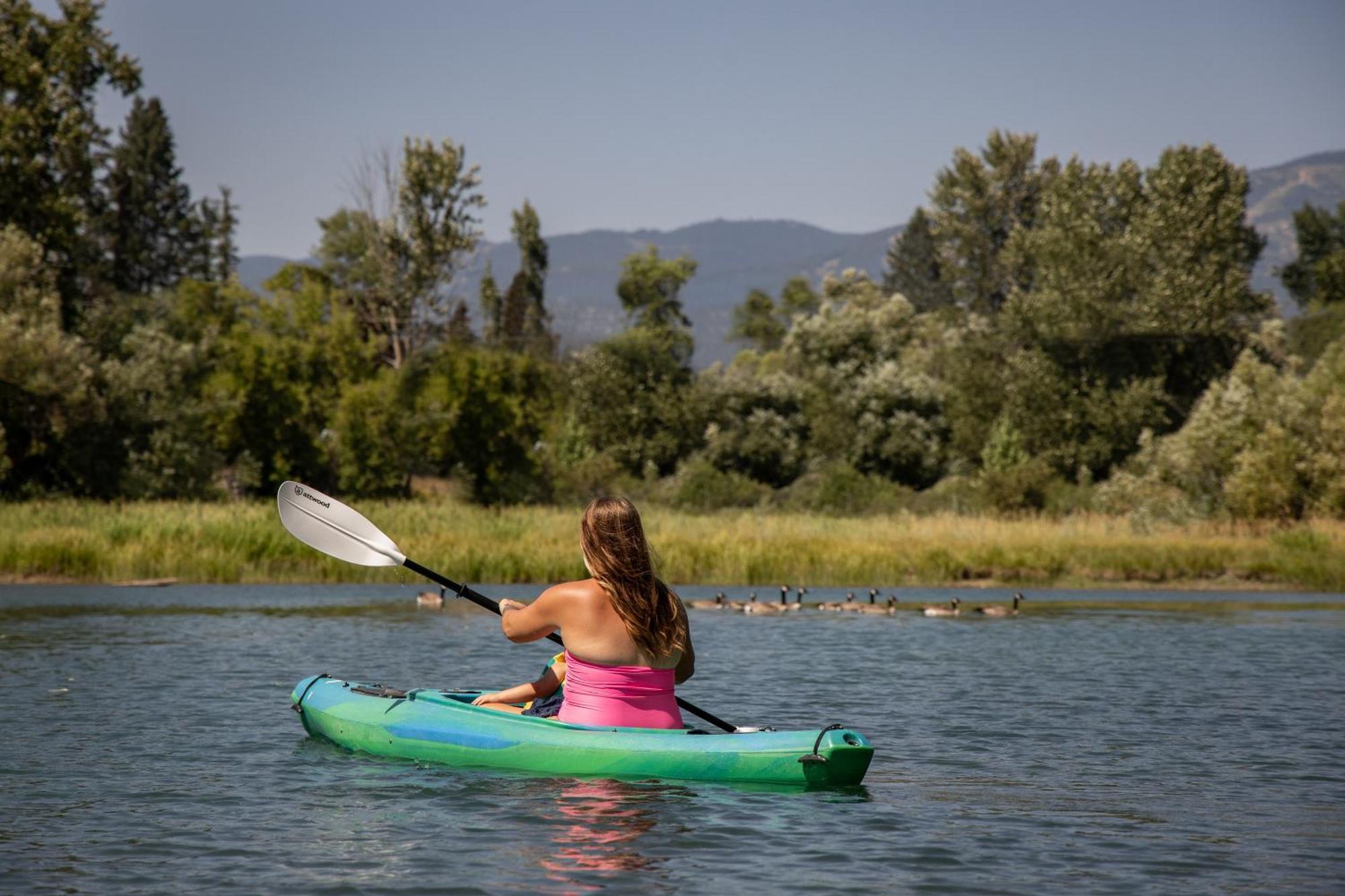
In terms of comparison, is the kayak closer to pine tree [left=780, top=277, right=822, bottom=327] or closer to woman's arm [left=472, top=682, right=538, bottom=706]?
woman's arm [left=472, top=682, right=538, bottom=706]

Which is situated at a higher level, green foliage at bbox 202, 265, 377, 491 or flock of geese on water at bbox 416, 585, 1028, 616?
green foliage at bbox 202, 265, 377, 491

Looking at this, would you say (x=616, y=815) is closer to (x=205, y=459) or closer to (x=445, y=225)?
(x=205, y=459)

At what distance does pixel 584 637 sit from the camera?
886 cm

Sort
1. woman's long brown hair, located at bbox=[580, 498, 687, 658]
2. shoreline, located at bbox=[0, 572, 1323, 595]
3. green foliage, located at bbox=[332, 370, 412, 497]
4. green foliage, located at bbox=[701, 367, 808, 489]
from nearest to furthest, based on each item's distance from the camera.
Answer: woman's long brown hair, located at bbox=[580, 498, 687, 658] → shoreline, located at bbox=[0, 572, 1323, 595] → green foliage, located at bbox=[332, 370, 412, 497] → green foliage, located at bbox=[701, 367, 808, 489]

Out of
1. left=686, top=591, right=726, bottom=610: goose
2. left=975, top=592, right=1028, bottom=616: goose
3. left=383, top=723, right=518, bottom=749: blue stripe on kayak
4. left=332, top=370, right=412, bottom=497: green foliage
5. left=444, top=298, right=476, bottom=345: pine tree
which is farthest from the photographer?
left=444, top=298, right=476, bottom=345: pine tree

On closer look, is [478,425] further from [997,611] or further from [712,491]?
[997,611]

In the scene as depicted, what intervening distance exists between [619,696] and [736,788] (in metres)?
0.85

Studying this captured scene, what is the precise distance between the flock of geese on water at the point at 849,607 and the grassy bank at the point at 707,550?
3.21 m

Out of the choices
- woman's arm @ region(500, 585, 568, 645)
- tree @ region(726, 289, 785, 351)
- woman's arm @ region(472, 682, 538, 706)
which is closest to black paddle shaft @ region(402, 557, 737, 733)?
woman's arm @ region(472, 682, 538, 706)

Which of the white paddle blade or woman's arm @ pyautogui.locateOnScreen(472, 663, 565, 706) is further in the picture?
the white paddle blade

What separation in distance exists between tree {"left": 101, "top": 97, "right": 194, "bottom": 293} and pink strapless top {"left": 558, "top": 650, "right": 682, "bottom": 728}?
63.5 m

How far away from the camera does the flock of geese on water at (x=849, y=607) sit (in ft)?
74.2

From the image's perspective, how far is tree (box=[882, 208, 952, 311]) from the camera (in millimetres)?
96375

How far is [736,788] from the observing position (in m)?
9.12
